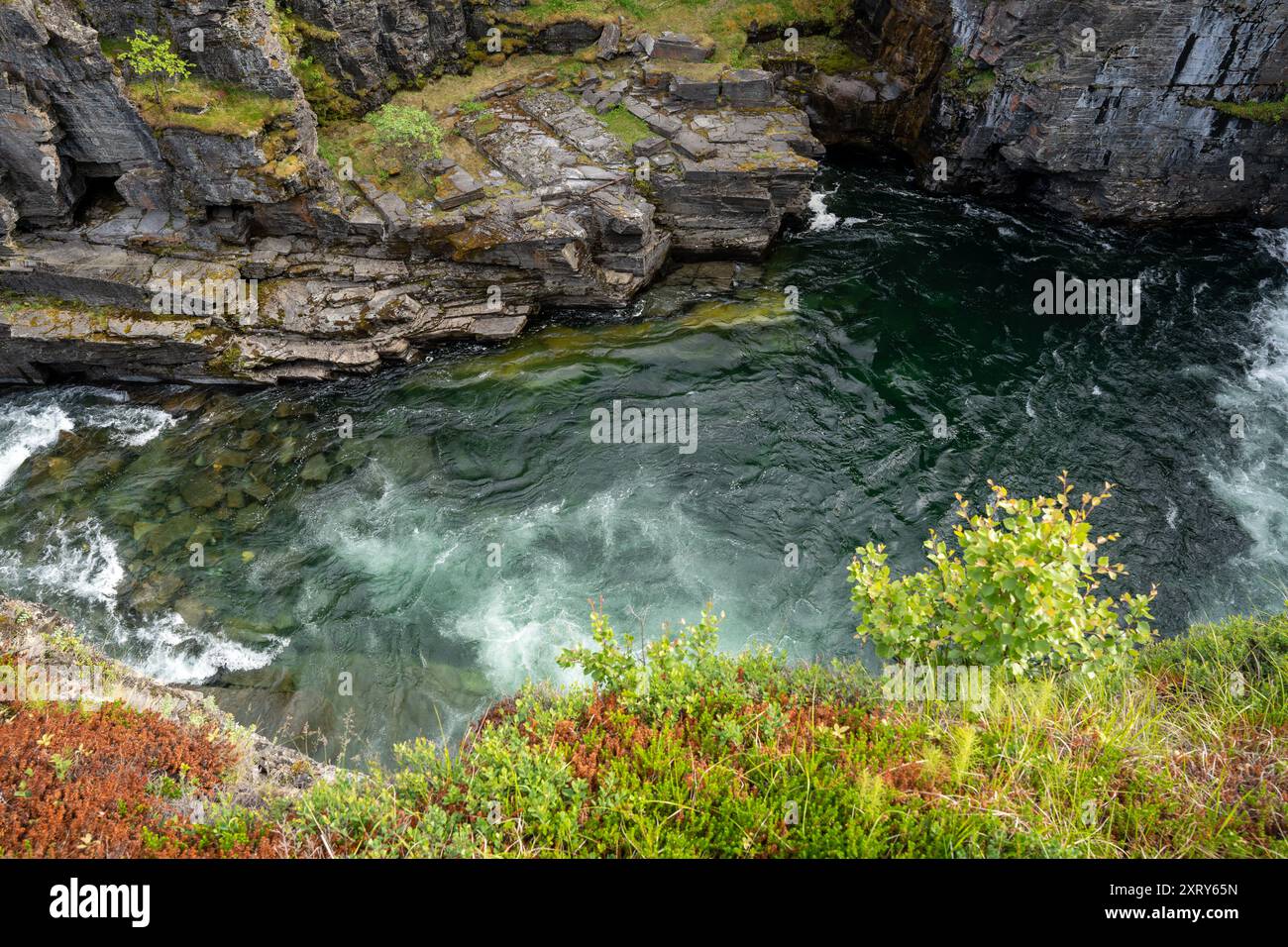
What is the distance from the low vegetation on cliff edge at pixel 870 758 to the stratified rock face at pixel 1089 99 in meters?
20.5

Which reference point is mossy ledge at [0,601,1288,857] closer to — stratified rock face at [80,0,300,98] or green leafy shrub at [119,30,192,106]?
green leafy shrub at [119,30,192,106]

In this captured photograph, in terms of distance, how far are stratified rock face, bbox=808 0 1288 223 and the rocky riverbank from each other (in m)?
0.08

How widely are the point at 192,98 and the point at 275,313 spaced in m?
5.83

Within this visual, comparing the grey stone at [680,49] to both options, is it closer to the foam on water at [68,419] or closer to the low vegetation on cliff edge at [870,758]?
the foam on water at [68,419]

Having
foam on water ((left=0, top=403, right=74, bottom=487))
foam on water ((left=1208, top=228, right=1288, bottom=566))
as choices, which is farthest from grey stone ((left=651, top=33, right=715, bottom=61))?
foam on water ((left=0, top=403, right=74, bottom=487))

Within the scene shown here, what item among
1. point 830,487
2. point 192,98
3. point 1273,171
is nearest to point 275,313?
point 192,98

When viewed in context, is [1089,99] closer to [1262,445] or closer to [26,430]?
[1262,445]

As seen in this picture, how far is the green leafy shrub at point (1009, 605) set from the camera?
8.25 m

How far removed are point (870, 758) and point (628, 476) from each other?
12134 millimetres

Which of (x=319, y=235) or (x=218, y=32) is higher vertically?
(x=218, y=32)

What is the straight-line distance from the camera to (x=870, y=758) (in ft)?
25.1

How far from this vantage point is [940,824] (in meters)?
6.82

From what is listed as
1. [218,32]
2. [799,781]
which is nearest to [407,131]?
[218,32]

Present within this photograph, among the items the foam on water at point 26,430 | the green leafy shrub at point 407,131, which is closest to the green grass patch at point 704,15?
the green leafy shrub at point 407,131
